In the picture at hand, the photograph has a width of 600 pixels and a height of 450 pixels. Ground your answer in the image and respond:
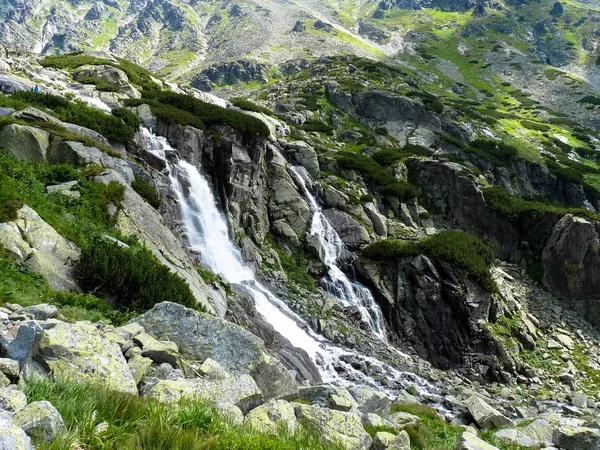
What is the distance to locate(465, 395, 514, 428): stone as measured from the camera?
12039 millimetres

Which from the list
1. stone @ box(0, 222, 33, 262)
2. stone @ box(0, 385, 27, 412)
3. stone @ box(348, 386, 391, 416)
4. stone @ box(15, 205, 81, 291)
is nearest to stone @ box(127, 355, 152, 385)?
stone @ box(0, 385, 27, 412)

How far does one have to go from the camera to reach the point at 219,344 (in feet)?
25.1

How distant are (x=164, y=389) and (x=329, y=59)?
308ft

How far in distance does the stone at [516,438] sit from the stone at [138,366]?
861cm

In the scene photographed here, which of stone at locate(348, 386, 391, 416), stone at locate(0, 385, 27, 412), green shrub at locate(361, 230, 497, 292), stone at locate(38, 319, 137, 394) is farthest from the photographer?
green shrub at locate(361, 230, 497, 292)

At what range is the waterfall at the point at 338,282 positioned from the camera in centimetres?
2494

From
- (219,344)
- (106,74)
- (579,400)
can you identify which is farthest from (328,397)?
(106,74)

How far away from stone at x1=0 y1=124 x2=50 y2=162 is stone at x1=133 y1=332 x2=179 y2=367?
12801mm

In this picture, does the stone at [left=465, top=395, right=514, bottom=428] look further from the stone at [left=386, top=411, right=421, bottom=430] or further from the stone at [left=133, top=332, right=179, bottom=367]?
the stone at [left=133, top=332, right=179, bottom=367]

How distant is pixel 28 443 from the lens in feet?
8.43

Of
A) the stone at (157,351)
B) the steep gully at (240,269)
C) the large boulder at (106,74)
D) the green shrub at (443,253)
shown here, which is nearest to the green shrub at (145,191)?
the steep gully at (240,269)

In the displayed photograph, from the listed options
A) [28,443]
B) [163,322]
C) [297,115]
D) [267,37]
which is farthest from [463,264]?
[267,37]

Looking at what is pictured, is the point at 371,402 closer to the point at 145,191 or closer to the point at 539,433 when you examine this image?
the point at 539,433

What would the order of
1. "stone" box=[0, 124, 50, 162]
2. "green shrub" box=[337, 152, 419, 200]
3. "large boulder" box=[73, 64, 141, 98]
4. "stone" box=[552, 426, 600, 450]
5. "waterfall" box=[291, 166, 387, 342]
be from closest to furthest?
"stone" box=[552, 426, 600, 450] → "stone" box=[0, 124, 50, 162] → "waterfall" box=[291, 166, 387, 342] → "large boulder" box=[73, 64, 141, 98] → "green shrub" box=[337, 152, 419, 200]
